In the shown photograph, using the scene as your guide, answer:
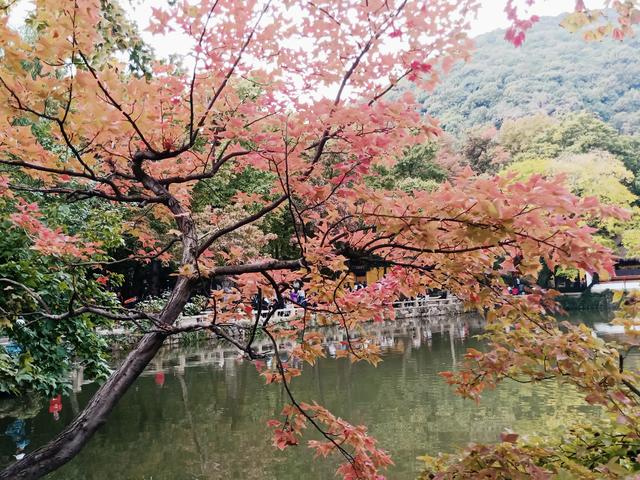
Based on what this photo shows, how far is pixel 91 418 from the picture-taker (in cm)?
206

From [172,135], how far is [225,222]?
1168cm

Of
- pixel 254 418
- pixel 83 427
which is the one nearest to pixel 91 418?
pixel 83 427

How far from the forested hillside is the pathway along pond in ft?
137

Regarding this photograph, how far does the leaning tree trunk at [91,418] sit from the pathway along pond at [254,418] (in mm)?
3716

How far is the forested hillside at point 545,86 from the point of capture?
176 feet

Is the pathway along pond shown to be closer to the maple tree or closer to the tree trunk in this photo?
the maple tree

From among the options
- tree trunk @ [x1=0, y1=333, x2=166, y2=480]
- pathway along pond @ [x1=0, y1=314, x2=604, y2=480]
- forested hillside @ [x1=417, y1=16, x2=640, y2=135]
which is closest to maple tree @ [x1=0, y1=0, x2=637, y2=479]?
tree trunk @ [x1=0, y1=333, x2=166, y2=480]

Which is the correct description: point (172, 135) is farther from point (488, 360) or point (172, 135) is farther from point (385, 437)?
point (385, 437)

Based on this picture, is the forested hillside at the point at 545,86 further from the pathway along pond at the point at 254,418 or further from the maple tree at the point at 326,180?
the maple tree at the point at 326,180

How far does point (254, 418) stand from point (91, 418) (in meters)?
6.20

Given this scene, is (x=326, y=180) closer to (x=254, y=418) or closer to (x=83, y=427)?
(x=83, y=427)

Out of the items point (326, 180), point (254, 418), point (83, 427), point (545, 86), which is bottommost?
point (254, 418)

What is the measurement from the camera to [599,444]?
7.06 ft

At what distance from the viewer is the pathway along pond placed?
238 inches
